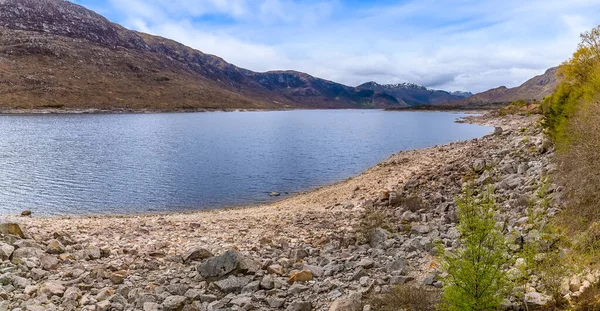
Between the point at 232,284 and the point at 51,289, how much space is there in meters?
5.00

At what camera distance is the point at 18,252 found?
1250 cm

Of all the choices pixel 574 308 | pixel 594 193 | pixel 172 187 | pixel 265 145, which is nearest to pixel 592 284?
pixel 574 308

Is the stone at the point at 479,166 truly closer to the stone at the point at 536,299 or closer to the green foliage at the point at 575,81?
the green foliage at the point at 575,81

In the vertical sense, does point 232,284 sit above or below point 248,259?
below

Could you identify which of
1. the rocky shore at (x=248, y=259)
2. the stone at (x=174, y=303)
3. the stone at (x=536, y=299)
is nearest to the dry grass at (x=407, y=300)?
the rocky shore at (x=248, y=259)

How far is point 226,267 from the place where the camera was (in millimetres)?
11625

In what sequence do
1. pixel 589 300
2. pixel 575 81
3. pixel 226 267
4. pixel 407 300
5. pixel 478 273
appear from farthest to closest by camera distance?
pixel 575 81, pixel 226 267, pixel 407 300, pixel 589 300, pixel 478 273

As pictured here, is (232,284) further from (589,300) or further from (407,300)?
(589,300)

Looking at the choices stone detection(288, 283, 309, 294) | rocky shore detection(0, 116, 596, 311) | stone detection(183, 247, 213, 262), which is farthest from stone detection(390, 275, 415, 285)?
stone detection(183, 247, 213, 262)

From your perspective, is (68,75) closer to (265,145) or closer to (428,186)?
(265,145)

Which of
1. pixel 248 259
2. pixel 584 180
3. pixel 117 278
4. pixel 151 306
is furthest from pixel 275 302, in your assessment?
pixel 584 180

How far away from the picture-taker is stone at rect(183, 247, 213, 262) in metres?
13.4

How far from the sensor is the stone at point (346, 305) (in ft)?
29.7

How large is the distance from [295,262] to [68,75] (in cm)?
21204
